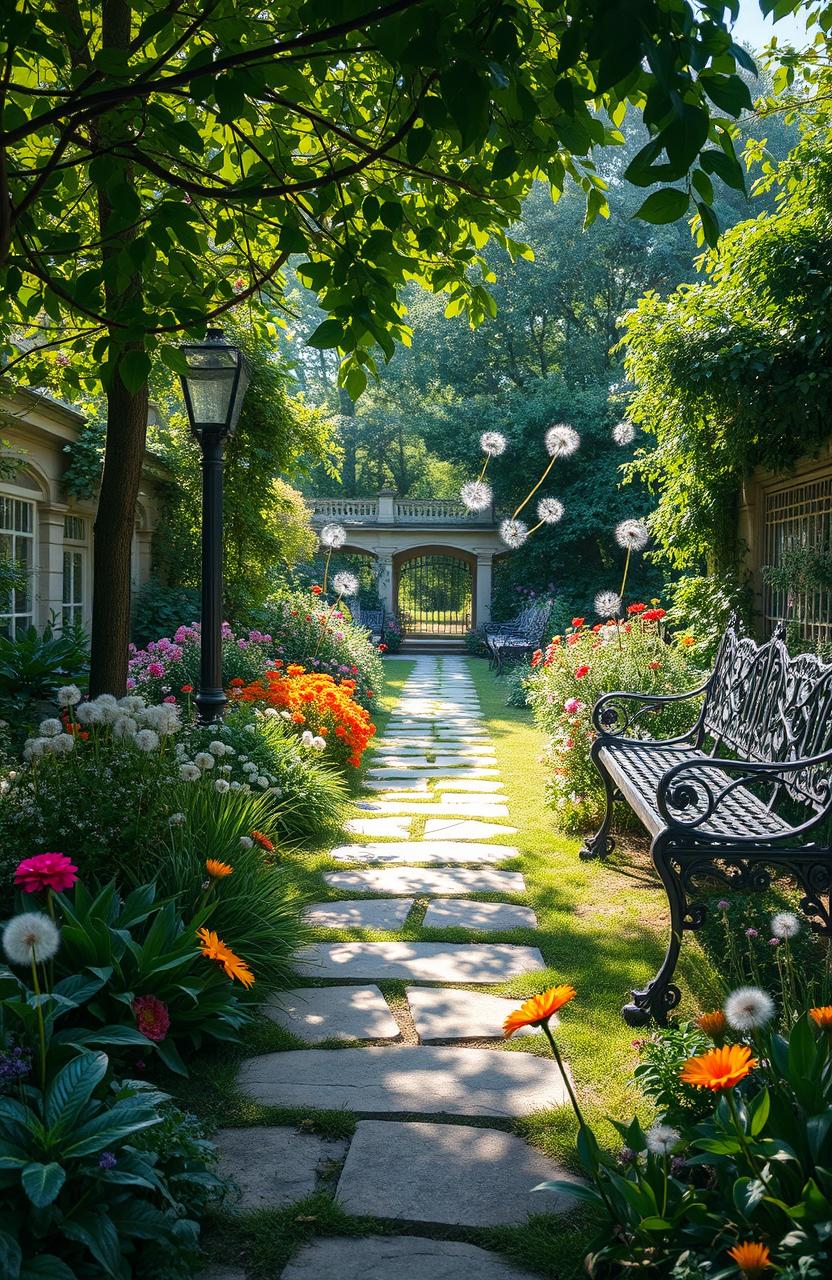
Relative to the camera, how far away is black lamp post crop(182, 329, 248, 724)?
17.6ft

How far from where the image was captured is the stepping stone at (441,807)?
21.3 feet

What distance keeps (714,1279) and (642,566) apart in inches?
822

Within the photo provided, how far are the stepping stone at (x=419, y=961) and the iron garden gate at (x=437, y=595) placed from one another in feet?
76.6

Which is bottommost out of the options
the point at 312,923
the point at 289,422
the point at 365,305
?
the point at 312,923

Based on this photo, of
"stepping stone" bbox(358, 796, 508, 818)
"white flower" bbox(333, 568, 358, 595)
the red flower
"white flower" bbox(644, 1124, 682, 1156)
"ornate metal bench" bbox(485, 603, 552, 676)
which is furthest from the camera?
"ornate metal bench" bbox(485, 603, 552, 676)

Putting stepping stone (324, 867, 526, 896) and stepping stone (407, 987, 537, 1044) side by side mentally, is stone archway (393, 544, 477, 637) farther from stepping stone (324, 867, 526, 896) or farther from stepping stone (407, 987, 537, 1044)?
stepping stone (407, 987, 537, 1044)

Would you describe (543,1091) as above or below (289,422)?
below

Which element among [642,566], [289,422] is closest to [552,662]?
[289,422]

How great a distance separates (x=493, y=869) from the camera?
5219mm

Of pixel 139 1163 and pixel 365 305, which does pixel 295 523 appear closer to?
pixel 365 305

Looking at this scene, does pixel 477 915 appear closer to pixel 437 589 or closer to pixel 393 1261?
pixel 393 1261

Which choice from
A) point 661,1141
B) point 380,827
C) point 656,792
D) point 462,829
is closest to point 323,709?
point 380,827

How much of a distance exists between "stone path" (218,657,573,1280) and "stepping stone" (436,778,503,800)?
1554mm

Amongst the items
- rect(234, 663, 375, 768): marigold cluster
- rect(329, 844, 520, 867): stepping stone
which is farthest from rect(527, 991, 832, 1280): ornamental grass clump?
rect(234, 663, 375, 768): marigold cluster
